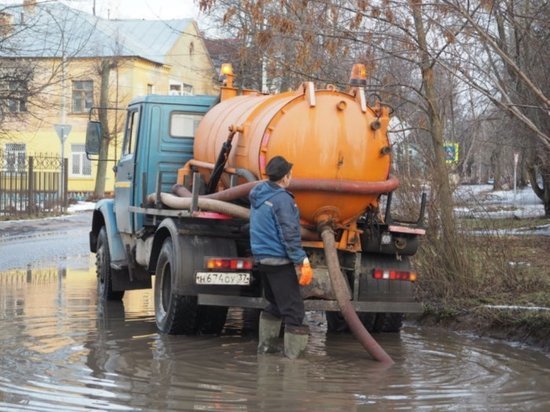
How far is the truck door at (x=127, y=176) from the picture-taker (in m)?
13.0

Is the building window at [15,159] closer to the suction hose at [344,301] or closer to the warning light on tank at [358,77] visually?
the warning light on tank at [358,77]

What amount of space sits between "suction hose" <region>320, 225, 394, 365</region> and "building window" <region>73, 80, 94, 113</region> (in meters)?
49.3

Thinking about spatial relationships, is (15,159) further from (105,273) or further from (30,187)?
(105,273)

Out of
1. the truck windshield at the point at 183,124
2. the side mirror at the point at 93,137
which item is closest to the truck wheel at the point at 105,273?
the side mirror at the point at 93,137

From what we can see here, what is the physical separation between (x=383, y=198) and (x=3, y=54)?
1943cm

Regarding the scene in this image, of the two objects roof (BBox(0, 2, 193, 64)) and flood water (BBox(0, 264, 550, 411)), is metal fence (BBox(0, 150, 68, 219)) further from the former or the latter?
flood water (BBox(0, 264, 550, 411))

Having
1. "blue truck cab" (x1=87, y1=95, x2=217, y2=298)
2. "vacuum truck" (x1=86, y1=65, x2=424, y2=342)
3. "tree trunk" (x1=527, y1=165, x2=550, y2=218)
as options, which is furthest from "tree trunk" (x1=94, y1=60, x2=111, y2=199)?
"vacuum truck" (x1=86, y1=65, x2=424, y2=342)

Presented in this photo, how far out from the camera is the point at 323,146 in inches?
387

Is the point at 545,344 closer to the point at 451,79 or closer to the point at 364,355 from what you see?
the point at 364,355

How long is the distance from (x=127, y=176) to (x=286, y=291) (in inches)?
169

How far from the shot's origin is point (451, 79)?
15078 millimetres

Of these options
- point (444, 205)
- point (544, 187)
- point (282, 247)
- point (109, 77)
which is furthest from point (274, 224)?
point (109, 77)

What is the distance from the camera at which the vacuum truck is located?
9852 mm

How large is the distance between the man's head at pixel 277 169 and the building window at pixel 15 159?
28.6 meters
